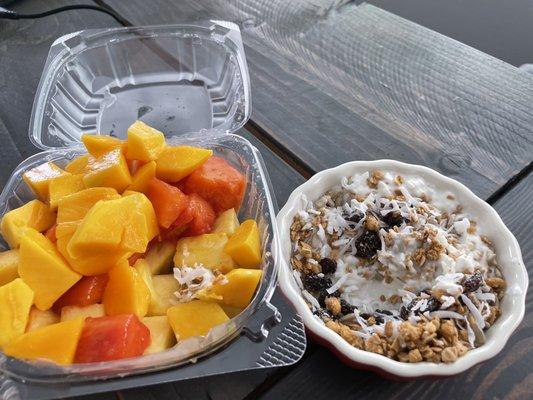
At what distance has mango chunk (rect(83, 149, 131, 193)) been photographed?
82 centimetres

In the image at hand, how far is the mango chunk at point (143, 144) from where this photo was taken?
33.7 inches

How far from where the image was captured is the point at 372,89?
1.30 meters

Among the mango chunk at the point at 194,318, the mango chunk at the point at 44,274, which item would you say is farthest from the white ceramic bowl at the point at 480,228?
the mango chunk at the point at 44,274

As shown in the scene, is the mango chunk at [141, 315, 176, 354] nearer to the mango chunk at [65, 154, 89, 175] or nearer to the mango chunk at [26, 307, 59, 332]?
the mango chunk at [26, 307, 59, 332]

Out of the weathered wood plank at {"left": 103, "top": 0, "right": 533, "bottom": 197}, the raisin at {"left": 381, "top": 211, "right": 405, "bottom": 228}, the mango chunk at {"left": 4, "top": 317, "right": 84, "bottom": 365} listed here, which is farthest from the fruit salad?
the weathered wood plank at {"left": 103, "top": 0, "right": 533, "bottom": 197}

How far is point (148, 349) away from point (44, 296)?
18 cm

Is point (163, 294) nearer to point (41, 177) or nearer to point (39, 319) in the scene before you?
point (39, 319)

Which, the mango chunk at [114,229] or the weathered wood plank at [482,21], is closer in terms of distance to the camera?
the mango chunk at [114,229]

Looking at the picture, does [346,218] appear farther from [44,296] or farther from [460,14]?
[460,14]

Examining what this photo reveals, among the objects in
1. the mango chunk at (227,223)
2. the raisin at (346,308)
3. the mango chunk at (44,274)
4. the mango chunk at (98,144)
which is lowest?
the mango chunk at (44,274)

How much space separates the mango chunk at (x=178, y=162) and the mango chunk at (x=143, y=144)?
2cm

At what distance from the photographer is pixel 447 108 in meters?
1.24

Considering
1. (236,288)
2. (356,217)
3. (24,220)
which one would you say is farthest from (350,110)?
(24,220)

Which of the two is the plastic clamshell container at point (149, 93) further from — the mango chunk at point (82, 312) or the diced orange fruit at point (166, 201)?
the mango chunk at point (82, 312)
